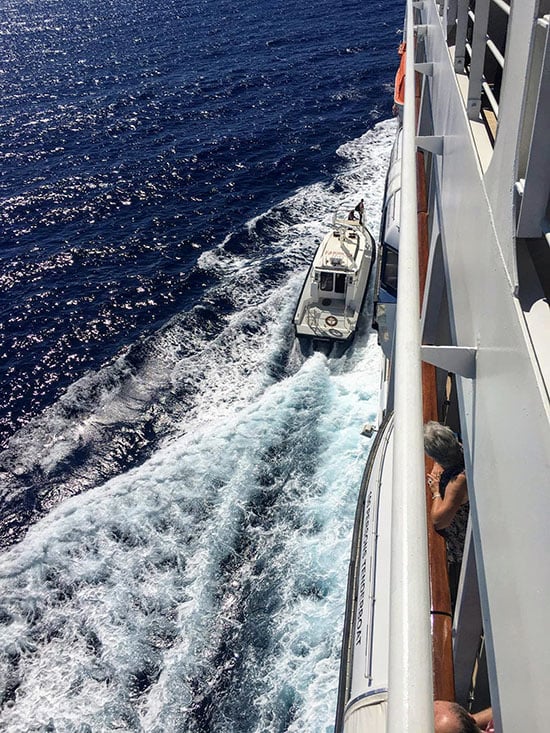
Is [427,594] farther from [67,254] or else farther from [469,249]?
[67,254]

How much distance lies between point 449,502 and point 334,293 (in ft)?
40.7

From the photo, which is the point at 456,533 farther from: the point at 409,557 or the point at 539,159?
the point at 539,159

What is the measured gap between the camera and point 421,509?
5.45 ft

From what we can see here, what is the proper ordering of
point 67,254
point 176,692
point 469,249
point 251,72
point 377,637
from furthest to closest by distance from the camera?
point 251,72
point 67,254
point 176,692
point 377,637
point 469,249

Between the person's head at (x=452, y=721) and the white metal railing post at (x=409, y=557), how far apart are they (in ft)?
5.03

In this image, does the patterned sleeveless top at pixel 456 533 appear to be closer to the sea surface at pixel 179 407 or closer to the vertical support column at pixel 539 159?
the vertical support column at pixel 539 159

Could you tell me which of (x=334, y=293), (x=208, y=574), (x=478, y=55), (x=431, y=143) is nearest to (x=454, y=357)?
(x=478, y=55)

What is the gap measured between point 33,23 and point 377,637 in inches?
2504

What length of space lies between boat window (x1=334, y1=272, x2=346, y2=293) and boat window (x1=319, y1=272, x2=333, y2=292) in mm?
140

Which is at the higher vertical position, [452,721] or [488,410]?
[488,410]

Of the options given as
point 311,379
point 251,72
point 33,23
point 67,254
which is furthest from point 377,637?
point 33,23

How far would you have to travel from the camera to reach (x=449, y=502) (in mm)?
Answer: 3902

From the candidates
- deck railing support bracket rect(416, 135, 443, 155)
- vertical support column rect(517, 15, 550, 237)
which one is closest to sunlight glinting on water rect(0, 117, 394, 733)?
deck railing support bracket rect(416, 135, 443, 155)

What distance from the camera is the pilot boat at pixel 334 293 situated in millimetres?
15289
